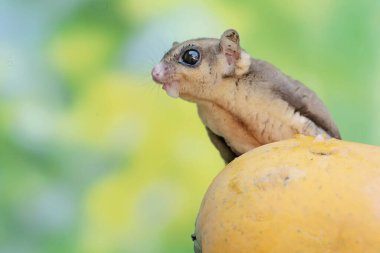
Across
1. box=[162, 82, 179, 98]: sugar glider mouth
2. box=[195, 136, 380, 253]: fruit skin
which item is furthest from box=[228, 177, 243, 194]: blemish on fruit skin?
box=[162, 82, 179, 98]: sugar glider mouth

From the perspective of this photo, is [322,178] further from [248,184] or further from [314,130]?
[314,130]

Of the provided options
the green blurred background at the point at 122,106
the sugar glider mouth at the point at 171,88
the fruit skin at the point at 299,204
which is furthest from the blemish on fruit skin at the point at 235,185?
the green blurred background at the point at 122,106

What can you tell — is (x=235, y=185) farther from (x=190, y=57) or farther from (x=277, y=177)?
(x=190, y=57)

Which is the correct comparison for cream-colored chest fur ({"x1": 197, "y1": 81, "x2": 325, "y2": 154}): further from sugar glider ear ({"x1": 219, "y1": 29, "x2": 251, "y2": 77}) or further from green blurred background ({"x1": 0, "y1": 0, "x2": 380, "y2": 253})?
green blurred background ({"x1": 0, "y1": 0, "x2": 380, "y2": 253})

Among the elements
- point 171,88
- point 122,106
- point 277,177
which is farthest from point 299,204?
point 122,106

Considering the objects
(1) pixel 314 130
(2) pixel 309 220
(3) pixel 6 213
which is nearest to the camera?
(2) pixel 309 220

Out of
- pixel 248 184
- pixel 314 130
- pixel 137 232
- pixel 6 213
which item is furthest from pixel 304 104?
pixel 6 213
